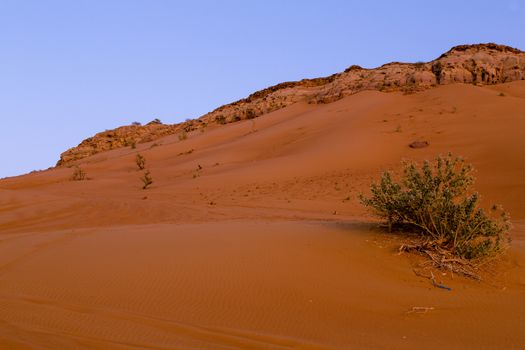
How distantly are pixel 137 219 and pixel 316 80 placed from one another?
3524 cm

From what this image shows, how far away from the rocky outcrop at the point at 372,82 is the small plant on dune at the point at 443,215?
2406 cm

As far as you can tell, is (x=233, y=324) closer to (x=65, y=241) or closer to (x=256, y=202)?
(x=65, y=241)

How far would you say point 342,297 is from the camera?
4.54 m

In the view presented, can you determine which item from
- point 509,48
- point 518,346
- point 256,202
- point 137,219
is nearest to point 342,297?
point 518,346

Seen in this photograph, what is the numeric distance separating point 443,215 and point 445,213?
6cm

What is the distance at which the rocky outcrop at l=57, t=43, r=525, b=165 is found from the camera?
3011 cm

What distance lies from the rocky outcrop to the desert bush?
24.1 m

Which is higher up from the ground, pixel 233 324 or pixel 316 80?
pixel 316 80

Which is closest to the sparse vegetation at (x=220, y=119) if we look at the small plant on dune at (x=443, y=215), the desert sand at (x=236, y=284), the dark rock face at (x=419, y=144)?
the dark rock face at (x=419, y=144)

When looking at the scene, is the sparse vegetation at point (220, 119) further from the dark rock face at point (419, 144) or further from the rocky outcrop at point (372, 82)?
the dark rock face at point (419, 144)

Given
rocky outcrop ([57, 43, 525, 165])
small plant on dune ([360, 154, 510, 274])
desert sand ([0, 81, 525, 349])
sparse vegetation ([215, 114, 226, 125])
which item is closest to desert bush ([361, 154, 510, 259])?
small plant on dune ([360, 154, 510, 274])

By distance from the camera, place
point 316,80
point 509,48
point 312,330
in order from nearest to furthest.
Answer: point 312,330 → point 509,48 → point 316,80

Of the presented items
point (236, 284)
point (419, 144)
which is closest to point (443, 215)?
point (236, 284)

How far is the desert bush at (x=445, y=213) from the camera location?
5672 mm
